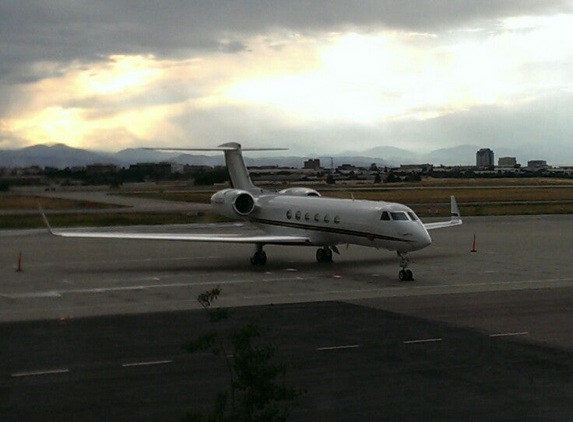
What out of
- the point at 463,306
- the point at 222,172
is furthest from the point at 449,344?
the point at 222,172

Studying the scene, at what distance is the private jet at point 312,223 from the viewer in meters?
28.6

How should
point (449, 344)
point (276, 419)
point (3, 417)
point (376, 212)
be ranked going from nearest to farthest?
point (276, 419)
point (3, 417)
point (449, 344)
point (376, 212)

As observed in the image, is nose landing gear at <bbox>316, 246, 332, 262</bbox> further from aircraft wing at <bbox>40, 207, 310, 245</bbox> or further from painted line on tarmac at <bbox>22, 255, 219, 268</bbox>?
painted line on tarmac at <bbox>22, 255, 219, 268</bbox>

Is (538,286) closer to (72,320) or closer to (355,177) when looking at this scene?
(72,320)

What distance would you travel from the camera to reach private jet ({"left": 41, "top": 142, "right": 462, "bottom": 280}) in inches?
1127

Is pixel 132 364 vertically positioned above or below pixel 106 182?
below

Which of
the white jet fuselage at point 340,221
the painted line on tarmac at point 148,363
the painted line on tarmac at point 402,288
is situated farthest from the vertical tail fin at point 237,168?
the painted line on tarmac at point 148,363

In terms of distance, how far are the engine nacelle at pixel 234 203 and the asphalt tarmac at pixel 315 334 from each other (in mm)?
2175

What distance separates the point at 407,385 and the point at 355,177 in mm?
73987

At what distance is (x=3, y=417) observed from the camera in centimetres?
1182

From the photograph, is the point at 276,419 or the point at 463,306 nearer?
the point at 276,419

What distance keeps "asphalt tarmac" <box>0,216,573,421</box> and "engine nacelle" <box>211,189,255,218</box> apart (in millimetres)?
2175

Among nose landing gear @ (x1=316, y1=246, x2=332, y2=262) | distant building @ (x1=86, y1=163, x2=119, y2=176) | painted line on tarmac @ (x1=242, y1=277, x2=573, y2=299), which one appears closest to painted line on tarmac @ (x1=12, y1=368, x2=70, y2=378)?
distant building @ (x1=86, y1=163, x2=119, y2=176)

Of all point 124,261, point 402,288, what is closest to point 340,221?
point 402,288
